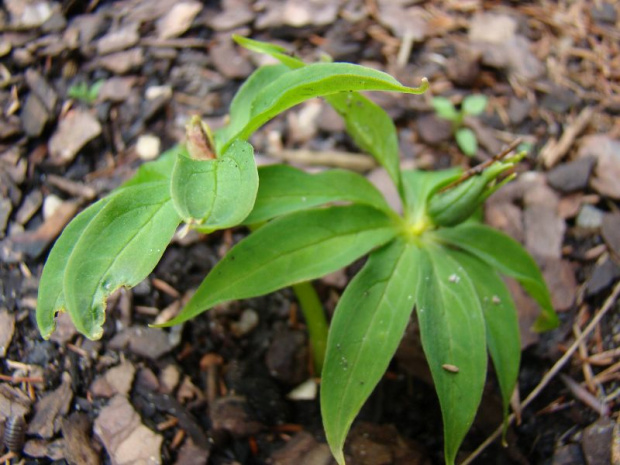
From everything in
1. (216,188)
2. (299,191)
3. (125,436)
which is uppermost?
(216,188)

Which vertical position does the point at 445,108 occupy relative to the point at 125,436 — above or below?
above

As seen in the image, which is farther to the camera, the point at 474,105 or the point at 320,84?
the point at 474,105

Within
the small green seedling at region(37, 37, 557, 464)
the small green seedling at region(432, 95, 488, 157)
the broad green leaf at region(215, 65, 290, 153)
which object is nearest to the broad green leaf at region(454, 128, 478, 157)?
the small green seedling at region(432, 95, 488, 157)

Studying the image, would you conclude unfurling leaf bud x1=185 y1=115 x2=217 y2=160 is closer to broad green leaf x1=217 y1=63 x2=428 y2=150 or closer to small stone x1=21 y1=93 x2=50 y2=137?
broad green leaf x1=217 y1=63 x2=428 y2=150

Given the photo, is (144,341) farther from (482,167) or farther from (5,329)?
(482,167)

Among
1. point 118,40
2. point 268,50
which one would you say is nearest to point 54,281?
point 268,50

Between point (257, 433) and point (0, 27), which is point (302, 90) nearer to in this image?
point (257, 433)

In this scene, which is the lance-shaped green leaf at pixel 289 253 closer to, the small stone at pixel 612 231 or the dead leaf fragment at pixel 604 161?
the small stone at pixel 612 231

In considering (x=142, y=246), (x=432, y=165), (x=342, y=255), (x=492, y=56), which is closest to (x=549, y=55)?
(x=492, y=56)
